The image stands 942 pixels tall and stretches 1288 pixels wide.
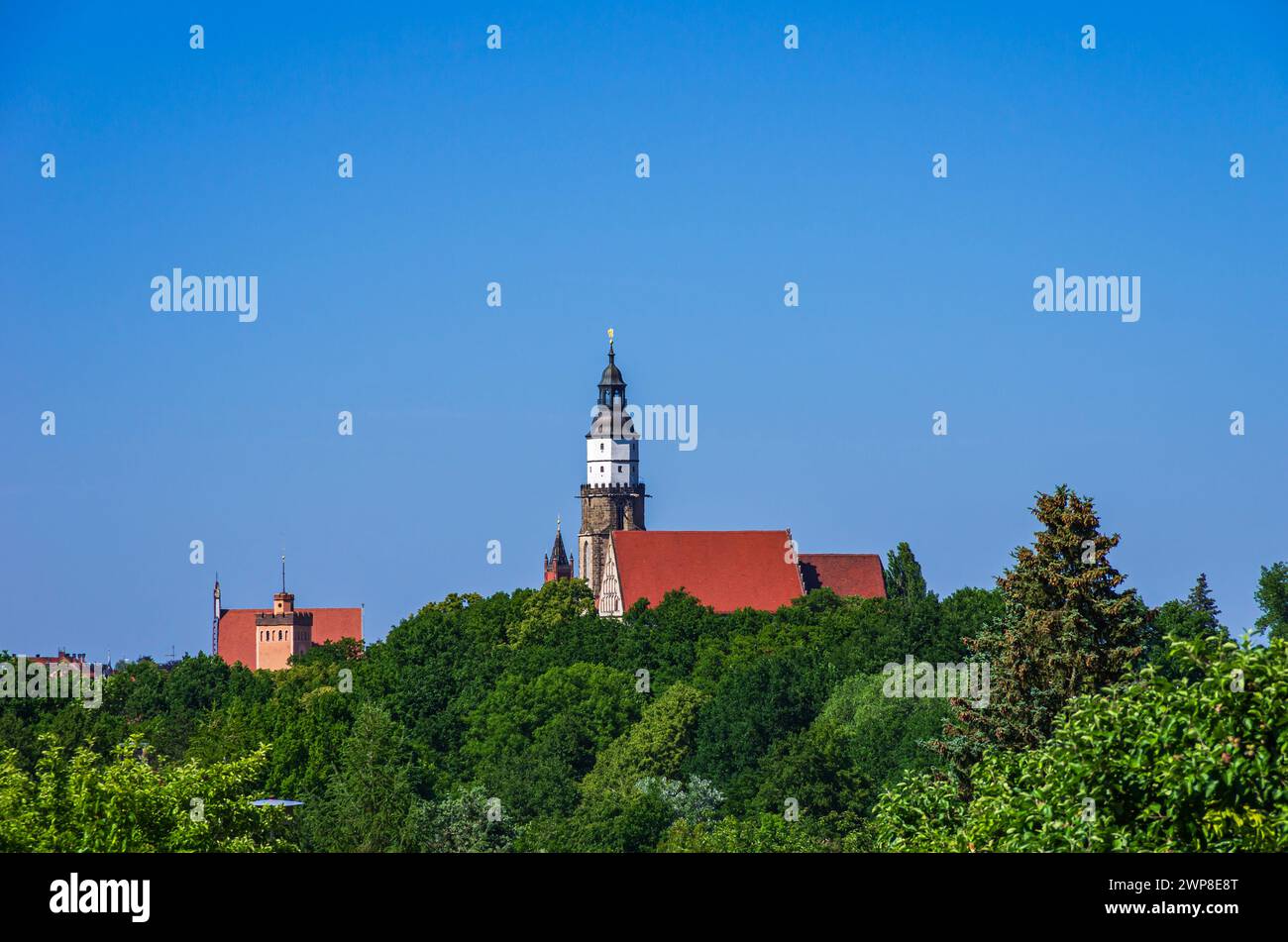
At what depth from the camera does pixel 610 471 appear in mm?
147000

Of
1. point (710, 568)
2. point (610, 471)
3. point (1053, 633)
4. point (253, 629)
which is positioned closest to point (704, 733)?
point (1053, 633)

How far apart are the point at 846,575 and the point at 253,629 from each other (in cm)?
8067

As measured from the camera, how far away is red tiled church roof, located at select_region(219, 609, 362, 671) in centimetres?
19625

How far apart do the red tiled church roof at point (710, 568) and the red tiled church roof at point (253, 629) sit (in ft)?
220

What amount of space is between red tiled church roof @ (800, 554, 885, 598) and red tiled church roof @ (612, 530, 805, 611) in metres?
1.68

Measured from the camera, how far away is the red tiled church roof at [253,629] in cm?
19625

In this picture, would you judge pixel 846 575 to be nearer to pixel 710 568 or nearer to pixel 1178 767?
pixel 710 568

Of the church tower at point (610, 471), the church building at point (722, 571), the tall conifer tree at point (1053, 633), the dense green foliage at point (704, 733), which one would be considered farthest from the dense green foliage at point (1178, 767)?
the church tower at point (610, 471)

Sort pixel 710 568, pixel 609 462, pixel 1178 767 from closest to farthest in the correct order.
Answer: pixel 1178 767 < pixel 710 568 < pixel 609 462

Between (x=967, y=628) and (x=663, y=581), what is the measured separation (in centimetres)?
5181

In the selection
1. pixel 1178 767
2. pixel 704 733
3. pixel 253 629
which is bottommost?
pixel 704 733
